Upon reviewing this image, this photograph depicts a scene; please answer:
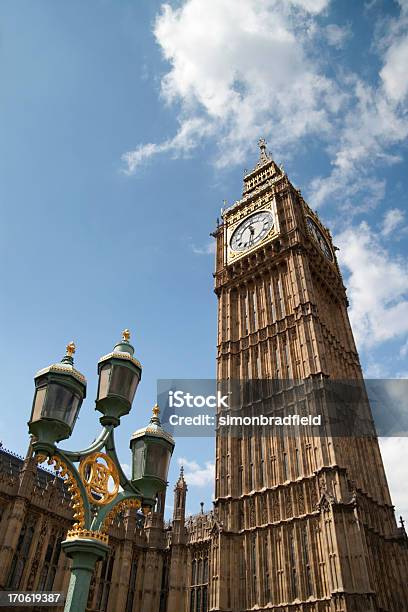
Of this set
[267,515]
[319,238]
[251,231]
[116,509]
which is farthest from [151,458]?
[319,238]

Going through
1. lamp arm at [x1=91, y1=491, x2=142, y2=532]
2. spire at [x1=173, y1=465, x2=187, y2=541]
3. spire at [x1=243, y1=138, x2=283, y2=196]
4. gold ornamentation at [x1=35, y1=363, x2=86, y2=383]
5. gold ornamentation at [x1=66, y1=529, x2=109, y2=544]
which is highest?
spire at [x1=243, y1=138, x2=283, y2=196]

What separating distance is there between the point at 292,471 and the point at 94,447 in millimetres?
23671

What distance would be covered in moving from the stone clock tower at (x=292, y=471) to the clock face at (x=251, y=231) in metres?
0.14

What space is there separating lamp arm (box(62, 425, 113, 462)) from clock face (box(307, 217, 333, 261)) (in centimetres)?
3848

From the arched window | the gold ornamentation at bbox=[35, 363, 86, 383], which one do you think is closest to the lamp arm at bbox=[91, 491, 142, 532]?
the gold ornamentation at bbox=[35, 363, 86, 383]

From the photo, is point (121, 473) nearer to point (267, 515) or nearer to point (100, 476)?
point (100, 476)

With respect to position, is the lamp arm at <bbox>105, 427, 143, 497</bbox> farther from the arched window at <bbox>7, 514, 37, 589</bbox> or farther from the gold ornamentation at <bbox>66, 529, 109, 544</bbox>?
the arched window at <bbox>7, 514, 37, 589</bbox>

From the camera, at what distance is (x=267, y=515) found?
95.5 ft

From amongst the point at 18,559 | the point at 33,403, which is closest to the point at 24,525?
the point at 18,559

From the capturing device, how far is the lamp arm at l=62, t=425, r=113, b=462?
803 cm

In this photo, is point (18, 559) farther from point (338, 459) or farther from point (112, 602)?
point (338, 459)

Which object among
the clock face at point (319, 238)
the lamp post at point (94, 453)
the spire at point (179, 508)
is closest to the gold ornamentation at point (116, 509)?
the lamp post at point (94, 453)

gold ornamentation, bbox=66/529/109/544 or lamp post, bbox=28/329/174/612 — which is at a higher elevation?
lamp post, bbox=28/329/174/612

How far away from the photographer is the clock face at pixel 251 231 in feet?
145
